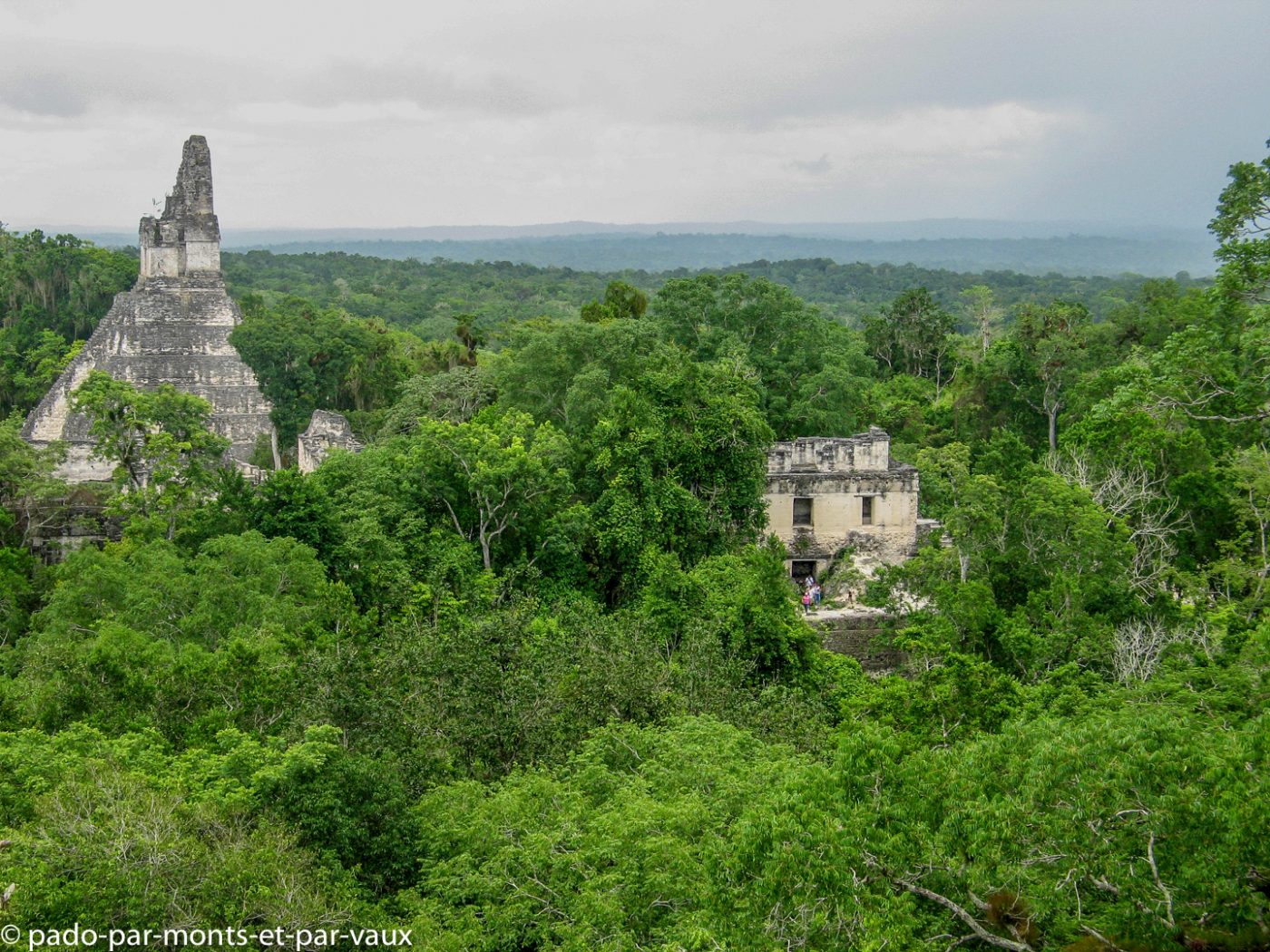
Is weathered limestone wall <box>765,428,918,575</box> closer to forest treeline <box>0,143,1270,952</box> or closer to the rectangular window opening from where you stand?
the rectangular window opening

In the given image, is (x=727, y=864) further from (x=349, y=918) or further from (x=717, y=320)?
(x=717, y=320)

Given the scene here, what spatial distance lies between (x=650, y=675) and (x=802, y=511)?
902 centimetres

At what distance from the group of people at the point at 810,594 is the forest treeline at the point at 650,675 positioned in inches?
50.3

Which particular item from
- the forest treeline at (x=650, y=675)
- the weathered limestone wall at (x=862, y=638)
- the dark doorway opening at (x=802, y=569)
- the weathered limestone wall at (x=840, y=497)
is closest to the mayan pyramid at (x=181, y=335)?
the forest treeline at (x=650, y=675)

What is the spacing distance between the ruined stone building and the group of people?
20 cm

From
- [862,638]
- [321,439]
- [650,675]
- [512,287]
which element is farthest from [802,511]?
[512,287]

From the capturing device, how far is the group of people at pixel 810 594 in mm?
19630

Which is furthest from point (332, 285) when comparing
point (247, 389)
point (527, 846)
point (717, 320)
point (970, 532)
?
point (527, 846)

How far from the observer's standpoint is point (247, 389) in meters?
32.8

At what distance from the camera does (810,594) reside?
20.7 m

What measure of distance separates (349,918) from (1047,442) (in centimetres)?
2553

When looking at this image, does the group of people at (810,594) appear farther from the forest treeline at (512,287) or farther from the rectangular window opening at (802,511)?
the forest treeline at (512,287)

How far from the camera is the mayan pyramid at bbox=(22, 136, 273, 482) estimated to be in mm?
31391

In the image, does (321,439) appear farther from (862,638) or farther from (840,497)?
(862,638)
